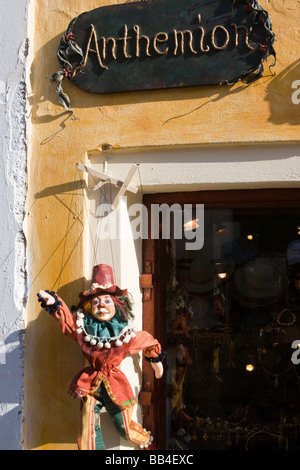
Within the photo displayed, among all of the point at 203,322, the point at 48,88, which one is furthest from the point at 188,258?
the point at 48,88

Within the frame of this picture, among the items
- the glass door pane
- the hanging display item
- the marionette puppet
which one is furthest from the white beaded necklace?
the hanging display item

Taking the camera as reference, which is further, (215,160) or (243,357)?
(243,357)

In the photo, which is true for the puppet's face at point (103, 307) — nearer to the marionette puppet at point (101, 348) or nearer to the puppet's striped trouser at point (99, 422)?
the marionette puppet at point (101, 348)

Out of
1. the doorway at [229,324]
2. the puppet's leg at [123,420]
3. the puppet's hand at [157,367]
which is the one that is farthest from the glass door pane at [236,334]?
the puppet's leg at [123,420]

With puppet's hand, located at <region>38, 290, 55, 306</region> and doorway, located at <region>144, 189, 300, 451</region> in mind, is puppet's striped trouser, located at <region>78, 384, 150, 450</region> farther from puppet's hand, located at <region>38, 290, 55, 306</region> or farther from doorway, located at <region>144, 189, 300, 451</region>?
puppet's hand, located at <region>38, 290, 55, 306</region>

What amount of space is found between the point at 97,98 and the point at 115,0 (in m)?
0.66

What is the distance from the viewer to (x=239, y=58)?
3314 mm

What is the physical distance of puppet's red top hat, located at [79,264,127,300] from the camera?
3.17 m

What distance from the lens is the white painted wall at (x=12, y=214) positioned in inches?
134

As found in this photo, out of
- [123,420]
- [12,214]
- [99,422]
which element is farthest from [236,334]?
[12,214]

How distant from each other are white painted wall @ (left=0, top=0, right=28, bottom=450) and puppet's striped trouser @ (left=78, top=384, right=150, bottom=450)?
0.52m

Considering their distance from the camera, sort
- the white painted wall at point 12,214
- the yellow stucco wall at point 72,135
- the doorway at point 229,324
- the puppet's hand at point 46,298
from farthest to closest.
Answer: the doorway at point 229,324 → the white painted wall at point 12,214 → the yellow stucco wall at point 72,135 → the puppet's hand at point 46,298

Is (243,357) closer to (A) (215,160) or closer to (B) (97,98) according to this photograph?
(A) (215,160)

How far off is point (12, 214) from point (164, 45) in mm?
1477
